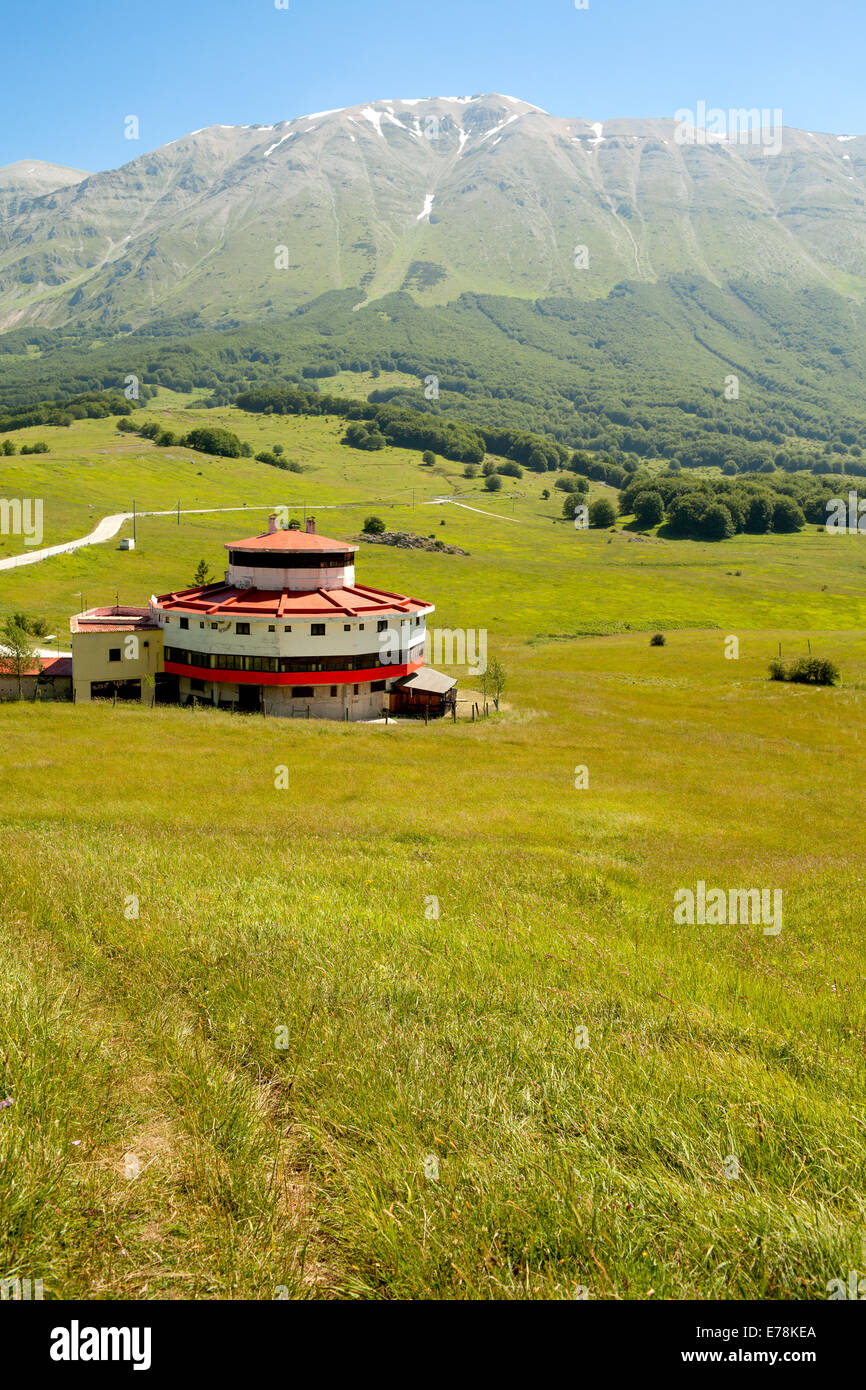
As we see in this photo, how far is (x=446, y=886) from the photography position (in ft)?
62.5

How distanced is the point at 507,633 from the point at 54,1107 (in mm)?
114864

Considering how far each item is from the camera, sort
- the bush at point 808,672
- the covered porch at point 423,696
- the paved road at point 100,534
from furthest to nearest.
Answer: the paved road at point 100,534 → the bush at point 808,672 → the covered porch at point 423,696

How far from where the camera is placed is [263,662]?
68.2 m

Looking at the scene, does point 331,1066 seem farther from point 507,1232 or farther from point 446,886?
point 446,886

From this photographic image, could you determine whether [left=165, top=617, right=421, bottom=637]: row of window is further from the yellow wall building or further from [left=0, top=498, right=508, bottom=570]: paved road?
[left=0, top=498, right=508, bottom=570]: paved road

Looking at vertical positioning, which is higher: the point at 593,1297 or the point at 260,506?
the point at 260,506

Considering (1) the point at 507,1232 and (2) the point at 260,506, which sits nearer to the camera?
(1) the point at 507,1232

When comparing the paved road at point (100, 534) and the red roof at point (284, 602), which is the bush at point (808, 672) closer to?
the red roof at point (284, 602)

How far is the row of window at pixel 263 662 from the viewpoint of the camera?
6812 centimetres

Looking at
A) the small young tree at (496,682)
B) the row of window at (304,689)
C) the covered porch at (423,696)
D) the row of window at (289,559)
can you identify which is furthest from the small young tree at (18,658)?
the small young tree at (496,682)

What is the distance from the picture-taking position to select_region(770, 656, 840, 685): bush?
8694 centimetres

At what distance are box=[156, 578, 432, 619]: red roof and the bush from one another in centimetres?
3950

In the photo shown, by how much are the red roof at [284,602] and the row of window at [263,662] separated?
11.2 feet

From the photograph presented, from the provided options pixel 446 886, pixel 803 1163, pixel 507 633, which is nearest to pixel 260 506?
pixel 507 633
